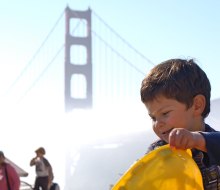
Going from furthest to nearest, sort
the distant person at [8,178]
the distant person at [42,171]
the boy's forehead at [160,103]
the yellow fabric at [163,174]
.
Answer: the distant person at [42,171] < the distant person at [8,178] < the boy's forehead at [160,103] < the yellow fabric at [163,174]

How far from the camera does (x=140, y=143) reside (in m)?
45.6

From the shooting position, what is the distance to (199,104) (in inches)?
55.0

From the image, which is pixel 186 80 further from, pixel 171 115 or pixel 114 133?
pixel 114 133

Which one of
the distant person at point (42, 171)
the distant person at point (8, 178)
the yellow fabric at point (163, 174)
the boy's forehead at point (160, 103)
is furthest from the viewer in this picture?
the distant person at point (42, 171)

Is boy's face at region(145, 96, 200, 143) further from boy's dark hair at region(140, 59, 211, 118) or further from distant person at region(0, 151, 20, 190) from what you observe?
distant person at region(0, 151, 20, 190)

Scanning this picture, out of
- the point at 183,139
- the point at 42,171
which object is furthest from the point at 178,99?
the point at 42,171

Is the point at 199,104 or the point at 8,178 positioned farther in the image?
the point at 8,178

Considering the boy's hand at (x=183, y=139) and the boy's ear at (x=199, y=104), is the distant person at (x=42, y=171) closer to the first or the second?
the boy's ear at (x=199, y=104)

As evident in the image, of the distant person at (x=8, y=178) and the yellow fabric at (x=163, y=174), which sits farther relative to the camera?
the distant person at (x=8, y=178)

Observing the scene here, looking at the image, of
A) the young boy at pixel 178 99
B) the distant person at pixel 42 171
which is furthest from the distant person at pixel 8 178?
the young boy at pixel 178 99

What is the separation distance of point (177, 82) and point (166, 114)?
2.9 inches

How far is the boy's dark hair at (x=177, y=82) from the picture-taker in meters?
1.32

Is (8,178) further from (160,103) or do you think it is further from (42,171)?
(160,103)

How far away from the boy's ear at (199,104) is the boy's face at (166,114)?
0.12ft
